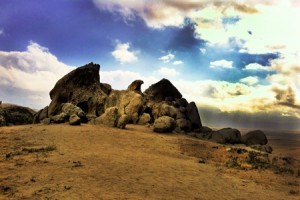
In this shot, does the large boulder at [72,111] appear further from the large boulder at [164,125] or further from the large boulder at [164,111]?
the large boulder at [164,111]

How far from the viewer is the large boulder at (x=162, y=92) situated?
1919 inches

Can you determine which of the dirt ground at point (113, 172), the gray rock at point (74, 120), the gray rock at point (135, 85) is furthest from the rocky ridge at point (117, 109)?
the dirt ground at point (113, 172)

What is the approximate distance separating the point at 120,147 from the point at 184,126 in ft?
53.7

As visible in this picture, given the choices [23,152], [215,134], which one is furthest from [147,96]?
[23,152]

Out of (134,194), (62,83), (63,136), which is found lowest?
(134,194)

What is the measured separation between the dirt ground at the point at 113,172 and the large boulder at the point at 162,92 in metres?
21.7

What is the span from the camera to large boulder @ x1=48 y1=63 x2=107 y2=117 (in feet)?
126

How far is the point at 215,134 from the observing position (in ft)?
121

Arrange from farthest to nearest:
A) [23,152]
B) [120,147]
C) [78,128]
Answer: [78,128] → [120,147] → [23,152]

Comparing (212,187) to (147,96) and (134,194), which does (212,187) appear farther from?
(147,96)

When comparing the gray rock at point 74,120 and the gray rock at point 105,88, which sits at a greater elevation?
the gray rock at point 105,88

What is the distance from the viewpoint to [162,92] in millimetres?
49594

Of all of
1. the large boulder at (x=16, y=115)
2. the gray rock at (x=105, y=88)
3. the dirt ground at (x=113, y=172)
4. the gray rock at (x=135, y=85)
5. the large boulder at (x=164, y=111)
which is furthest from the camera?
the gray rock at (x=135, y=85)

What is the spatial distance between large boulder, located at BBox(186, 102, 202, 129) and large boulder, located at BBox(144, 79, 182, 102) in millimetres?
5456
